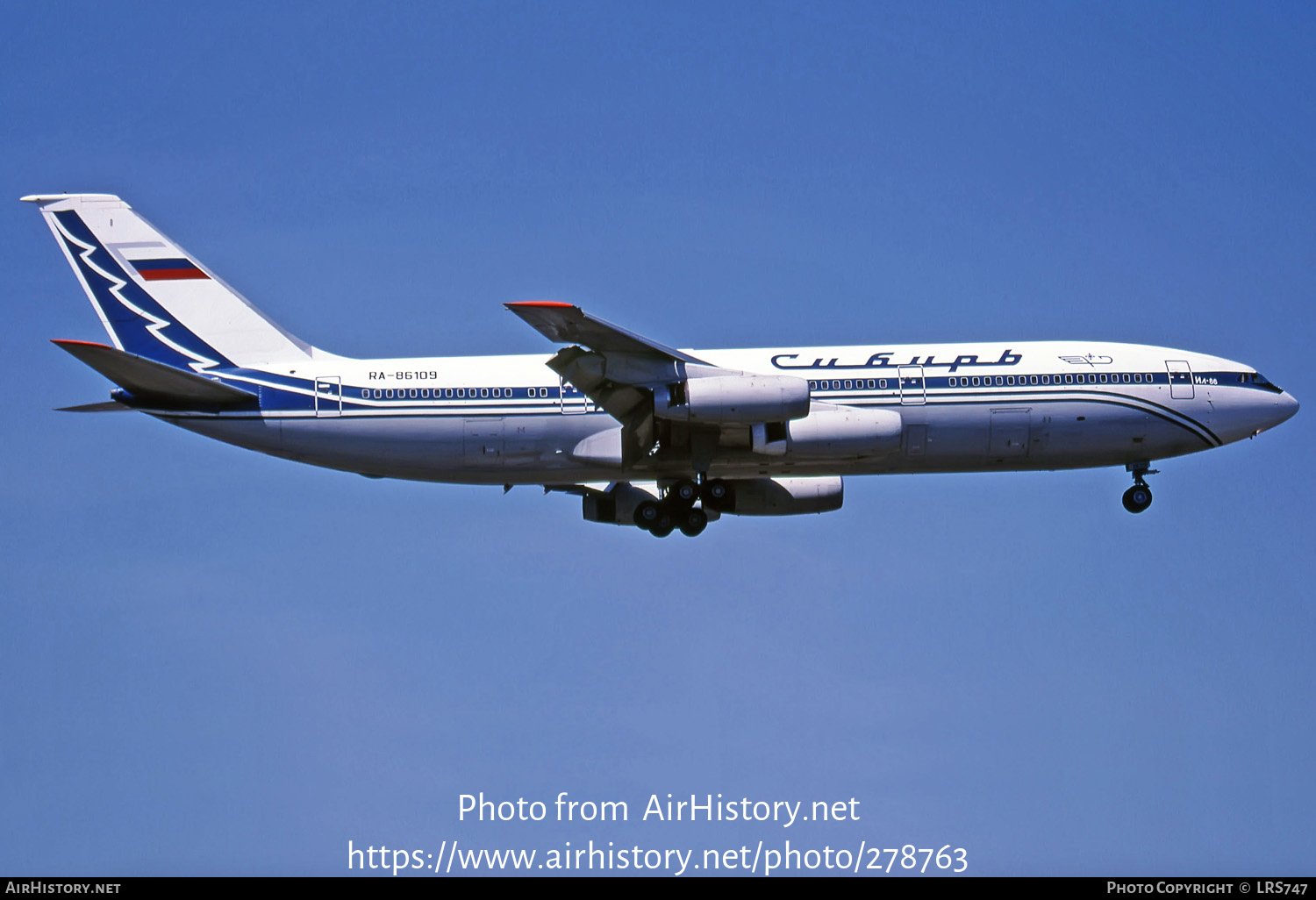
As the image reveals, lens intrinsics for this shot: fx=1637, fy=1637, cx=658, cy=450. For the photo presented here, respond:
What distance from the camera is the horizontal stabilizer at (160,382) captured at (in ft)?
123

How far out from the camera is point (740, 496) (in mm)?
44375

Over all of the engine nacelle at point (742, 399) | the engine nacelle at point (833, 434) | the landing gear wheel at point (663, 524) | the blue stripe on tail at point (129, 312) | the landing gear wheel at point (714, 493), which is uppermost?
the blue stripe on tail at point (129, 312)

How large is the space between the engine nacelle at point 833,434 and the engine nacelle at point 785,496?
519 centimetres

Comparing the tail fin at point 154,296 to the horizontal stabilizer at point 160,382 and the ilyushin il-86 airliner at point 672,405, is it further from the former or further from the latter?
the horizontal stabilizer at point 160,382

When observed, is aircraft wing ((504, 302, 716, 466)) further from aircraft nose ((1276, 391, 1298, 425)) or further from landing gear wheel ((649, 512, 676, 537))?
aircraft nose ((1276, 391, 1298, 425))

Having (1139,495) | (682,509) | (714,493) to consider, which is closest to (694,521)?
(682,509)

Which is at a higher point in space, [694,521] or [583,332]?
[583,332]

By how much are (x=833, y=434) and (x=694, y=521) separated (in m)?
4.97

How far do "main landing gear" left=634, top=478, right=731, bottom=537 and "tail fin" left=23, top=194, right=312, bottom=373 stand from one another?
31.3 feet

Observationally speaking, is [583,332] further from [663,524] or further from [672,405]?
[663,524]

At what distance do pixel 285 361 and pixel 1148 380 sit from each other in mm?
21547

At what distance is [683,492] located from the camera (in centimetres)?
4166

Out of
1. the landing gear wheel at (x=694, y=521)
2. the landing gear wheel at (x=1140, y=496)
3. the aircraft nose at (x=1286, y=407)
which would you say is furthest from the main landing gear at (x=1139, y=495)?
the landing gear wheel at (x=694, y=521)

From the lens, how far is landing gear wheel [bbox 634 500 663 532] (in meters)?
41.9
